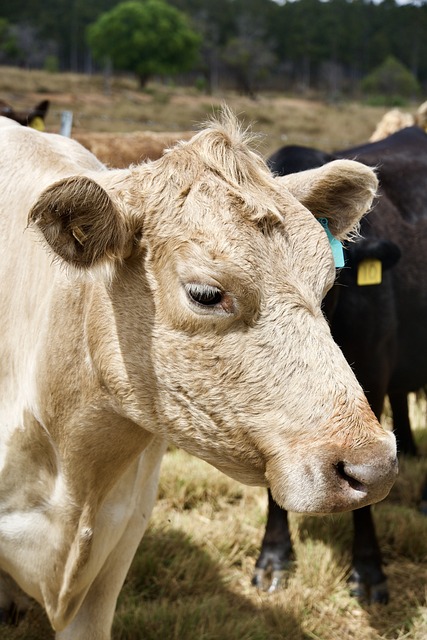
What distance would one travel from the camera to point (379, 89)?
252ft

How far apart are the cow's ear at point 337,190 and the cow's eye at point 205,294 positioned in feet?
1.97

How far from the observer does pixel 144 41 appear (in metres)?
A: 70.8

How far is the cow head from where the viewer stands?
182 cm

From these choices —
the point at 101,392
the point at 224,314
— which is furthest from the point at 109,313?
the point at 224,314

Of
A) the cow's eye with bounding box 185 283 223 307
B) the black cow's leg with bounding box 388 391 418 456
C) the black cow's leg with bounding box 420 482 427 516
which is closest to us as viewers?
the cow's eye with bounding box 185 283 223 307

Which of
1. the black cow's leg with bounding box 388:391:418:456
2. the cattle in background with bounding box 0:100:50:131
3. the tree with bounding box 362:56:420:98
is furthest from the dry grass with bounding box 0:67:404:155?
the tree with bounding box 362:56:420:98

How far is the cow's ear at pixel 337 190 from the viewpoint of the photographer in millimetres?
2361

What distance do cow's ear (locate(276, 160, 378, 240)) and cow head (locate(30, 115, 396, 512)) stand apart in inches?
10.7

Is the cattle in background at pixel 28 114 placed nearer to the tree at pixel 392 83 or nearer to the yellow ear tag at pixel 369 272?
the yellow ear tag at pixel 369 272

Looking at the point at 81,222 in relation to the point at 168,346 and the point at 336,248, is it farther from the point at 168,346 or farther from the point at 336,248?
the point at 336,248

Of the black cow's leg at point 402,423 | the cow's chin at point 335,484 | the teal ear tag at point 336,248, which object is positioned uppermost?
the teal ear tag at point 336,248

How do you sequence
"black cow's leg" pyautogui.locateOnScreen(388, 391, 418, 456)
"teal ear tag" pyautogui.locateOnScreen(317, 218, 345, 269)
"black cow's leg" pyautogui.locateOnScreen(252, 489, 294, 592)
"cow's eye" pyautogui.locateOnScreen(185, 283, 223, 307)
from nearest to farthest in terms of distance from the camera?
"cow's eye" pyautogui.locateOnScreen(185, 283, 223, 307) < "teal ear tag" pyautogui.locateOnScreen(317, 218, 345, 269) < "black cow's leg" pyautogui.locateOnScreen(252, 489, 294, 592) < "black cow's leg" pyautogui.locateOnScreen(388, 391, 418, 456)

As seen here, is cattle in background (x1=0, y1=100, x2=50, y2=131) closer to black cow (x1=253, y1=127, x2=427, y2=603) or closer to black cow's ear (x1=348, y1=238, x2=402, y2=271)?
black cow (x1=253, y1=127, x2=427, y2=603)

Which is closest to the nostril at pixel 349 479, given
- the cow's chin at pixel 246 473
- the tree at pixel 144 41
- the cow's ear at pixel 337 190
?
the cow's chin at pixel 246 473
